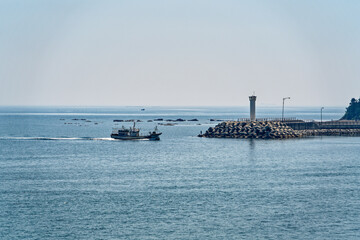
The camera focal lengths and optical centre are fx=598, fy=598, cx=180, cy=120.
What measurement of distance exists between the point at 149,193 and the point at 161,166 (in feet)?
75.4

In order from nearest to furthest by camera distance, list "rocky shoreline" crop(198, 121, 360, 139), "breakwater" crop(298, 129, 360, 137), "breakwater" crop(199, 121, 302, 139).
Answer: "breakwater" crop(199, 121, 302, 139) < "rocky shoreline" crop(198, 121, 360, 139) < "breakwater" crop(298, 129, 360, 137)

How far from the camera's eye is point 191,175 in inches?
2926

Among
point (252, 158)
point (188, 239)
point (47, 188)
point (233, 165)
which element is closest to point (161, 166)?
point (233, 165)

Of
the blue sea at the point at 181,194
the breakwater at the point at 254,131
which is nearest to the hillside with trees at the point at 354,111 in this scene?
the breakwater at the point at 254,131

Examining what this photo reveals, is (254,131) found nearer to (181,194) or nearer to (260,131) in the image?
(260,131)

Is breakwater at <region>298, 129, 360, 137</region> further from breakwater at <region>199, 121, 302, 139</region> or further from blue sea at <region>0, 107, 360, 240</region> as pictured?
blue sea at <region>0, 107, 360, 240</region>

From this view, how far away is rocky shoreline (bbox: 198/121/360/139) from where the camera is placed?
133375mm

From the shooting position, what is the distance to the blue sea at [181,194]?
47.0 meters

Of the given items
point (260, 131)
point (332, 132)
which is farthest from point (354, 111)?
point (260, 131)

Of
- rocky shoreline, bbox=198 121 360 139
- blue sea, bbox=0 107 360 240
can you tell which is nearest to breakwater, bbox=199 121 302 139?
rocky shoreline, bbox=198 121 360 139

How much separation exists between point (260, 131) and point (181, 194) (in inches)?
2978

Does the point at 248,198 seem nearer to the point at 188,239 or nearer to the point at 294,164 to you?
the point at 188,239

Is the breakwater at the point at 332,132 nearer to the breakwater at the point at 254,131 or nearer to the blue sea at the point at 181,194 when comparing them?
the breakwater at the point at 254,131

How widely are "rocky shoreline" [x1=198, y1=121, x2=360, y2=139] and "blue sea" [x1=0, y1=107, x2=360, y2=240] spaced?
2761cm
